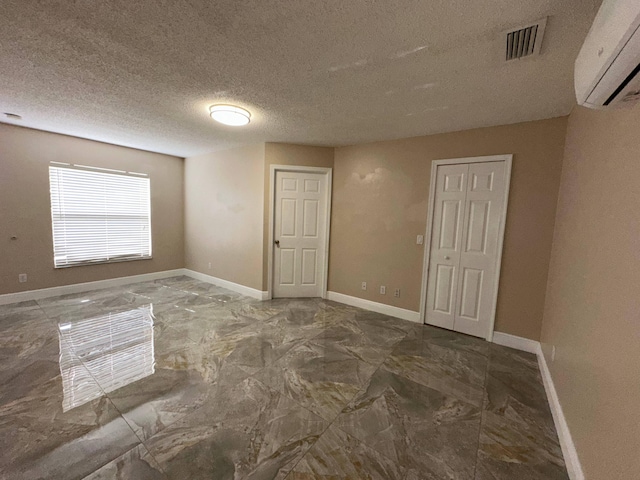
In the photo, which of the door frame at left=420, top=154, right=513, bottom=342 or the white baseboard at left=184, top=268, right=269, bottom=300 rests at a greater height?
the door frame at left=420, top=154, right=513, bottom=342

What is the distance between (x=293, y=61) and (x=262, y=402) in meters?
2.57

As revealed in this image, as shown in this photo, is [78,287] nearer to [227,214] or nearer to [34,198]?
[34,198]

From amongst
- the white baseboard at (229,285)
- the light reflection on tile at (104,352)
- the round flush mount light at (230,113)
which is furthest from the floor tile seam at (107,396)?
the round flush mount light at (230,113)

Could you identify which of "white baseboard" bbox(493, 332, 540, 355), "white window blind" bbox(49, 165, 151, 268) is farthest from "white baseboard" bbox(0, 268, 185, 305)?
"white baseboard" bbox(493, 332, 540, 355)

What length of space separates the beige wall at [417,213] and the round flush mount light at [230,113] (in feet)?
5.76

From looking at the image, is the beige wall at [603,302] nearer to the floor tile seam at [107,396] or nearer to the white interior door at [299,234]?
the floor tile seam at [107,396]

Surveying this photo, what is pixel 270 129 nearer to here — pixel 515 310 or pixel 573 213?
pixel 573 213

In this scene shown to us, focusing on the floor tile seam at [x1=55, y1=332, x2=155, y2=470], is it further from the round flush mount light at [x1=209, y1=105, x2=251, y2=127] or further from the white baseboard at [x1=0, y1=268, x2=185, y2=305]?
the round flush mount light at [x1=209, y1=105, x2=251, y2=127]

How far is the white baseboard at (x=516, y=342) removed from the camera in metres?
2.77

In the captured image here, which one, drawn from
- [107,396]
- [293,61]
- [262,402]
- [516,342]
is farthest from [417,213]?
[107,396]

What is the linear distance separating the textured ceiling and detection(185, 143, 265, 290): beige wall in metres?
1.32

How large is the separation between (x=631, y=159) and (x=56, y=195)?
20.8 feet

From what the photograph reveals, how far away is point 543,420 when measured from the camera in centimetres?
183

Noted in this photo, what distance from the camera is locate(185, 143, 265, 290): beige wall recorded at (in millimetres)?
4246
